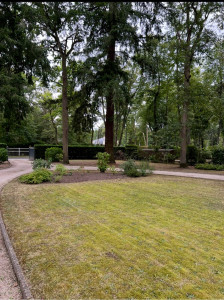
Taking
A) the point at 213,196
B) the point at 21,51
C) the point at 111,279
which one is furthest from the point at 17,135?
the point at 111,279

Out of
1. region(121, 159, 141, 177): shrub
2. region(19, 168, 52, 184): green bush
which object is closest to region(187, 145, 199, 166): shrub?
region(121, 159, 141, 177): shrub

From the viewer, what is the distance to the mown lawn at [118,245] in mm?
2238

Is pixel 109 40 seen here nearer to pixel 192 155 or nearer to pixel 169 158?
pixel 192 155

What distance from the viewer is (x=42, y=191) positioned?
6602 mm

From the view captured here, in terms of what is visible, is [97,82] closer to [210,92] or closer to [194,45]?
[194,45]

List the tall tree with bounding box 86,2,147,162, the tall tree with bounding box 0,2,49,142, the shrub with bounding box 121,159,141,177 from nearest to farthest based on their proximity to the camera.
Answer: the tall tree with bounding box 0,2,49,142 → the shrub with bounding box 121,159,141,177 → the tall tree with bounding box 86,2,147,162

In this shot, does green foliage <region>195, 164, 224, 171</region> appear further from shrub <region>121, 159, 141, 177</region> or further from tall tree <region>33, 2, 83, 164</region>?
tall tree <region>33, 2, 83, 164</region>

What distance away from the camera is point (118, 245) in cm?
311

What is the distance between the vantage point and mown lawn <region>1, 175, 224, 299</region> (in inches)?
88.1

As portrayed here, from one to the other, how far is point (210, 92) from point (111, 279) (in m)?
14.3

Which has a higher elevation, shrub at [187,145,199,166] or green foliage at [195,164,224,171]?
shrub at [187,145,199,166]

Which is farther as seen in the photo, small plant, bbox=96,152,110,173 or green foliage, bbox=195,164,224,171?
green foliage, bbox=195,164,224,171

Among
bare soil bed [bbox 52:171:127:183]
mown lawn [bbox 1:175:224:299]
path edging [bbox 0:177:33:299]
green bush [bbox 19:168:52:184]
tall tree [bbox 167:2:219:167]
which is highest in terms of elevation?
tall tree [bbox 167:2:219:167]

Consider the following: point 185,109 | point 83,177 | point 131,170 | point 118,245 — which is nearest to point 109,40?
point 185,109
